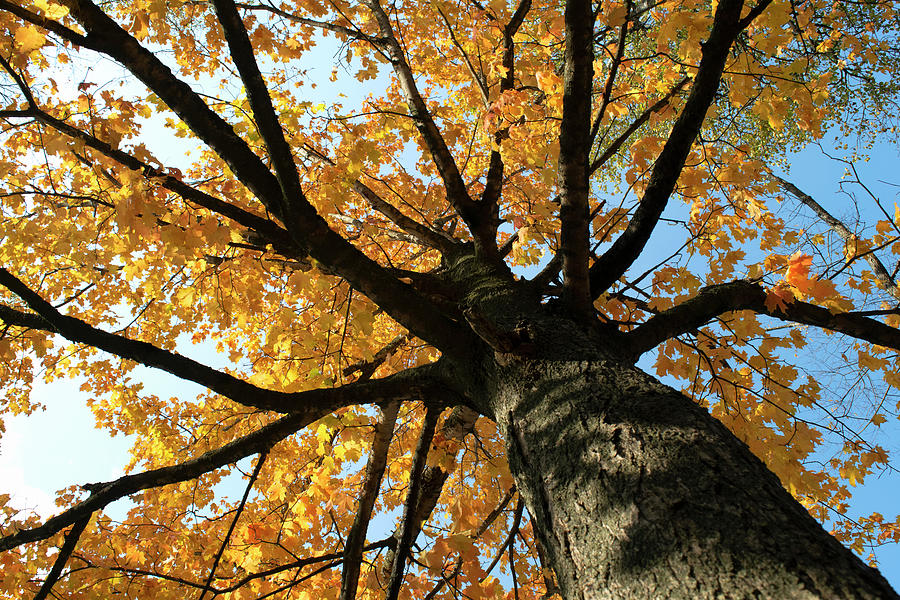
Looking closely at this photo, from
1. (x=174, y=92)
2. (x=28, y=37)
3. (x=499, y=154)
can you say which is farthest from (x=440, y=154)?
(x=28, y=37)

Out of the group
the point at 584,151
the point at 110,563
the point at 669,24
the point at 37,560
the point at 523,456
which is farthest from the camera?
the point at 37,560

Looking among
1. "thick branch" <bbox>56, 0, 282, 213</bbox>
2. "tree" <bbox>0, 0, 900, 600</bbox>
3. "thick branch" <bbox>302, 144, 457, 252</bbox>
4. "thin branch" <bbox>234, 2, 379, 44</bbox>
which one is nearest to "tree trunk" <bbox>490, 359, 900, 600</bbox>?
"tree" <bbox>0, 0, 900, 600</bbox>

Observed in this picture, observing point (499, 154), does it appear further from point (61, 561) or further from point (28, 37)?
point (61, 561)

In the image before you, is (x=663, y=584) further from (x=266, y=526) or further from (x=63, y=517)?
(x=266, y=526)

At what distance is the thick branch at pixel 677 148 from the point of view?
74.1 inches

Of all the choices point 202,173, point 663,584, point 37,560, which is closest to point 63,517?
point 663,584

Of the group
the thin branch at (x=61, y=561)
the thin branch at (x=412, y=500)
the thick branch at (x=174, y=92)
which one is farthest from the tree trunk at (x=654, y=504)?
the thin branch at (x=61, y=561)

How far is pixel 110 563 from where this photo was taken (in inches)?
140

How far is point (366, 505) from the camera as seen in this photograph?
10.3 feet

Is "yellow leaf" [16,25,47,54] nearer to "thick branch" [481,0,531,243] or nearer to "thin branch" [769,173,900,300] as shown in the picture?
"thick branch" [481,0,531,243]

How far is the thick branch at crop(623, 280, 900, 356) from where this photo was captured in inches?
86.3

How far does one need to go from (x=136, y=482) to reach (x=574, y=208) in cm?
212

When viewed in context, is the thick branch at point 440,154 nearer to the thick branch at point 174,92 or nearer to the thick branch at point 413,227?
the thick branch at point 413,227

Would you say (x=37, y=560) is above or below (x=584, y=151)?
above
